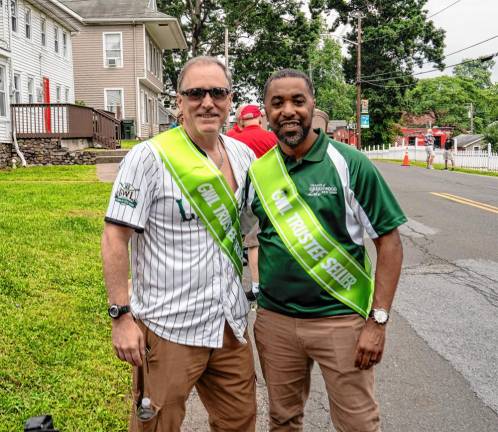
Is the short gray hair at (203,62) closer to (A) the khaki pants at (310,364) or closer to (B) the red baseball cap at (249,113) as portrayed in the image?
(A) the khaki pants at (310,364)

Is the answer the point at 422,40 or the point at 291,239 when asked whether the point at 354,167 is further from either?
the point at 422,40

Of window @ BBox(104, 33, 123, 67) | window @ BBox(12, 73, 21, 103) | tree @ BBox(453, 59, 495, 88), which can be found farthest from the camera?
tree @ BBox(453, 59, 495, 88)

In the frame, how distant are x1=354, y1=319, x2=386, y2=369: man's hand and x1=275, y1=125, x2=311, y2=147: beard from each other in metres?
0.87

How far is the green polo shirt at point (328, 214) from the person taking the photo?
8.52ft

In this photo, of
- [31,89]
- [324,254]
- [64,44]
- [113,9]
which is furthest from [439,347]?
[113,9]

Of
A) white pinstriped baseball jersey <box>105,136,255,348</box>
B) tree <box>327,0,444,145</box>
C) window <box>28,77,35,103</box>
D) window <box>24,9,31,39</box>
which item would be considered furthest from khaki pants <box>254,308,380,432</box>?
tree <box>327,0,444,145</box>

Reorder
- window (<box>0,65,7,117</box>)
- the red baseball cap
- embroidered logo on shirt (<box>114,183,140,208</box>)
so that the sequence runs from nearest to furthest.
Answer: embroidered logo on shirt (<box>114,183,140,208</box>)
the red baseball cap
window (<box>0,65,7,117</box>)

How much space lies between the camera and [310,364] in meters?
2.89

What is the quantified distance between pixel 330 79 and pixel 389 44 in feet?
148

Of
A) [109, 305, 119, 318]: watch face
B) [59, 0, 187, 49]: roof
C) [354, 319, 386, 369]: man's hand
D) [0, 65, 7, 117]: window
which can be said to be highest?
[59, 0, 187, 49]: roof

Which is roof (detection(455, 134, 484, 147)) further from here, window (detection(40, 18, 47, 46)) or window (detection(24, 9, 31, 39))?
window (detection(24, 9, 31, 39))

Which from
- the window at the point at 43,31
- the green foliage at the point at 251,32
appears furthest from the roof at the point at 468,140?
the window at the point at 43,31

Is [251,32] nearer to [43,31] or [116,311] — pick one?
[43,31]

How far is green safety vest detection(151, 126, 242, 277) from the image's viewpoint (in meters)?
2.58
